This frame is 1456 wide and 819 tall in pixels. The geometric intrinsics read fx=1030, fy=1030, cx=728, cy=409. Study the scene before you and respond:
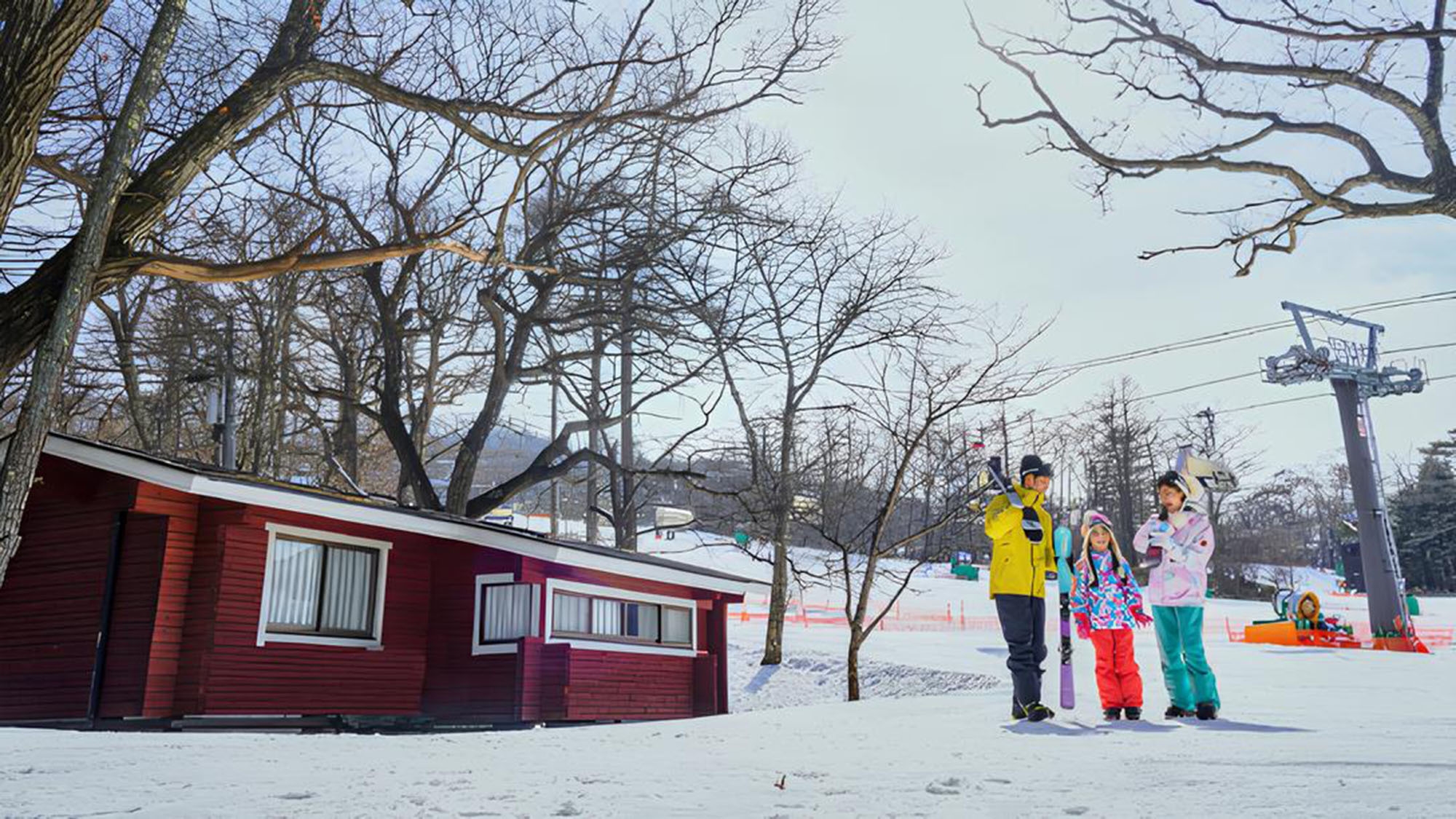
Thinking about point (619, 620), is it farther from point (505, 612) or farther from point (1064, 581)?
point (1064, 581)

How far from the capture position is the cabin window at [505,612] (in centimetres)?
1516

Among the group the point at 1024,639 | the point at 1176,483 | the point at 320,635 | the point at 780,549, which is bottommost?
the point at 1024,639

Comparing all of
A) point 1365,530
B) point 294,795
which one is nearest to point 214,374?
point 294,795

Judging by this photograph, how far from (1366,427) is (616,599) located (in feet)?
79.0

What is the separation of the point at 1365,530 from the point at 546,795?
29938 mm

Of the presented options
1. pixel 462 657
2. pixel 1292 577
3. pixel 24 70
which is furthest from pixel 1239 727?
pixel 1292 577

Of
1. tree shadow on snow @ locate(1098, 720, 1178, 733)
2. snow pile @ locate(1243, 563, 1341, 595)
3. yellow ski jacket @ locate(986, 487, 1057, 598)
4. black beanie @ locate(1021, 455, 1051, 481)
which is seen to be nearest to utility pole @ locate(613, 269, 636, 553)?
black beanie @ locate(1021, 455, 1051, 481)

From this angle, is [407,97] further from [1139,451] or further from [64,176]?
[1139,451]

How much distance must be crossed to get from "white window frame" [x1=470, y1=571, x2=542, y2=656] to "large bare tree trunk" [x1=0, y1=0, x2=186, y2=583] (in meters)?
8.46

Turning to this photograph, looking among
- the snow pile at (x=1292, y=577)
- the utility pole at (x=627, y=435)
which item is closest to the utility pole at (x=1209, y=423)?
the snow pile at (x=1292, y=577)

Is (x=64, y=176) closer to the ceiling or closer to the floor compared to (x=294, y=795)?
closer to the ceiling

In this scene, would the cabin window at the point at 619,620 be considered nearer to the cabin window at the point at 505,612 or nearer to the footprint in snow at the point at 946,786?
the cabin window at the point at 505,612

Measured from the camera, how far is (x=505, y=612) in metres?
15.2

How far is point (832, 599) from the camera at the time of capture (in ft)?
161
